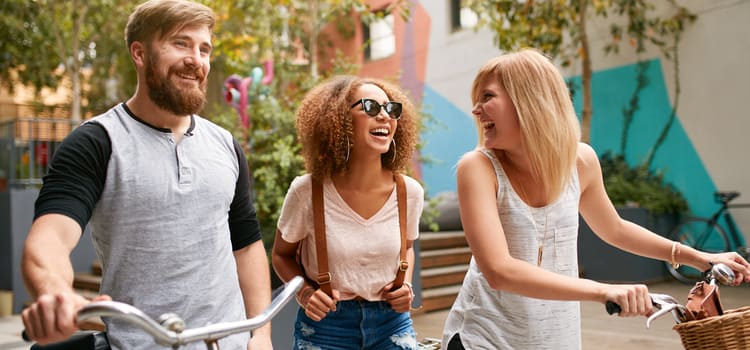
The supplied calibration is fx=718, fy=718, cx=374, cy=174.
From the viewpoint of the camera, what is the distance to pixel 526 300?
1.91m

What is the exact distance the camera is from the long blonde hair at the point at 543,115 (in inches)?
75.5

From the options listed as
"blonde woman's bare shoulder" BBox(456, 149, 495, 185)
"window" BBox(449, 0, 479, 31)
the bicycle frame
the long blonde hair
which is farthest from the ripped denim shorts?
"window" BBox(449, 0, 479, 31)

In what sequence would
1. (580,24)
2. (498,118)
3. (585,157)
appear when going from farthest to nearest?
(580,24) → (585,157) → (498,118)

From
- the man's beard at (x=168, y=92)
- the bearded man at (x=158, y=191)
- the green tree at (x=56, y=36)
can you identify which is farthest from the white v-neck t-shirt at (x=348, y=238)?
the green tree at (x=56, y=36)

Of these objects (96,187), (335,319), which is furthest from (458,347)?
(96,187)

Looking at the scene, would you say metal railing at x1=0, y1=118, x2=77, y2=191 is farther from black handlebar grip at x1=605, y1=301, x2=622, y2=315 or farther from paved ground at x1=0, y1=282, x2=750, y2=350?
black handlebar grip at x1=605, y1=301, x2=622, y2=315

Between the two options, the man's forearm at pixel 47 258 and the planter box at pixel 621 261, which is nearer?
the man's forearm at pixel 47 258

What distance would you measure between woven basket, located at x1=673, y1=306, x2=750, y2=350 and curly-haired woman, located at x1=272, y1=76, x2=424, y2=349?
0.89m

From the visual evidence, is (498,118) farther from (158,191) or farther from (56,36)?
(56,36)

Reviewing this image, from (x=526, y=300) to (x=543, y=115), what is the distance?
1.63ft

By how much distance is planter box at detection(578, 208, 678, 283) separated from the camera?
8.89 m

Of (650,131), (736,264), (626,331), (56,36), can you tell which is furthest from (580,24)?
(56,36)

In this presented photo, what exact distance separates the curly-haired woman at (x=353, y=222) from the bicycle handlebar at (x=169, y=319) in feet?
2.37

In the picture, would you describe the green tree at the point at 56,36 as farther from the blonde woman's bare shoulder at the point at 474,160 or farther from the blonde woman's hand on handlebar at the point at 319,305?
the blonde woman's bare shoulder at the point at 474,160
